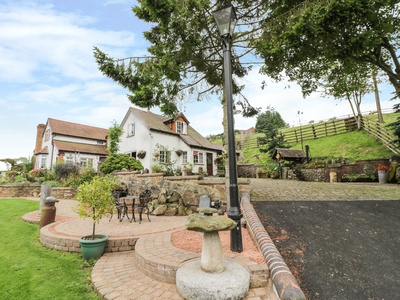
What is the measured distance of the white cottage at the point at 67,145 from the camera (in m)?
23.1

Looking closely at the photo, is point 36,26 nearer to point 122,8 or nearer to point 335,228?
point 122,8

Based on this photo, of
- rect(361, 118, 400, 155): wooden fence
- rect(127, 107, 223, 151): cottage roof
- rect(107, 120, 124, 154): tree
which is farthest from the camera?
rect(107, 120, 124, 154): tree

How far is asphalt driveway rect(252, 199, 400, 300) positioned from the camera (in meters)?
2.85

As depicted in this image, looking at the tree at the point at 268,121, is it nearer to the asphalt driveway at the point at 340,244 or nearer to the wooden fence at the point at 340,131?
the wooden fence at the point at 340,131

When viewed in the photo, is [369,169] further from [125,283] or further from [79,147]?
[79,147]

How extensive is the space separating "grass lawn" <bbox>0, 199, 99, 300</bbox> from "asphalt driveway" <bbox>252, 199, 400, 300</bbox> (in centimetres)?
339

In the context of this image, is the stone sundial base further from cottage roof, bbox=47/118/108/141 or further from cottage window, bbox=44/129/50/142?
cottage window, bbox=44/129/50/142

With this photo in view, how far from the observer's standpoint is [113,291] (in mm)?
3062

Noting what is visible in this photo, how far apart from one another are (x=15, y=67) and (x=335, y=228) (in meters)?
12.3

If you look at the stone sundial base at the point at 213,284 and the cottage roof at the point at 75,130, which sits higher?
the cottage roof at the point at 75,130

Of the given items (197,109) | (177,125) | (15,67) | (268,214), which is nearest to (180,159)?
(177,125)

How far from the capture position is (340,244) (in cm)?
390

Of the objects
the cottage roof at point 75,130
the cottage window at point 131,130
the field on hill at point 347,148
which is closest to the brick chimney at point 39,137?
the cottage roof at point 75,130

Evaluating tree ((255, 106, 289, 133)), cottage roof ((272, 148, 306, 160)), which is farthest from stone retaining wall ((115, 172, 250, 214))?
tree ((255, 106, 289, 133))
